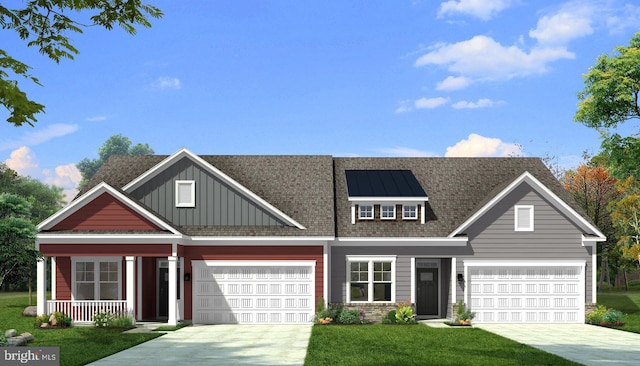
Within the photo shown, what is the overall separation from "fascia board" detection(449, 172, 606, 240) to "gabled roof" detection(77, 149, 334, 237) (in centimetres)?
581

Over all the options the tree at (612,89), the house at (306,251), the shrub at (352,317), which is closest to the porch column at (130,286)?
the house at (306,251)

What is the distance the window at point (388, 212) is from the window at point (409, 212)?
0.44 m

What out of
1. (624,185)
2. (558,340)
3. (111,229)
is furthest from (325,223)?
(624,185)

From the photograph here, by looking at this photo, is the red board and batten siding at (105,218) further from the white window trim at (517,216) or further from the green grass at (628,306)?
the green grass at (628,306)

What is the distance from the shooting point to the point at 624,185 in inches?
1671

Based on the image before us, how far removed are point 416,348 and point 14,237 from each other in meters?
23.2

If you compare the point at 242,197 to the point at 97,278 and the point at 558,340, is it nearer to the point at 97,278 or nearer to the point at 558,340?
the point at 97,278

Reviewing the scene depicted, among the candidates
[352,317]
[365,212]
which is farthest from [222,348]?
[365,212]

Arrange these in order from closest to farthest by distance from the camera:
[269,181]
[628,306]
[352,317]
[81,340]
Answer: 1. [81,340]
2. [352,317]
3. [269,181]
4. [628,306]

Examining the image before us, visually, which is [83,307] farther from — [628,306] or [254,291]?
[628,306]

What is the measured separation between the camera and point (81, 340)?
71.5 feet

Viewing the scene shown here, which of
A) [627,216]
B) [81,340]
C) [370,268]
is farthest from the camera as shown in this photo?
[627,216]

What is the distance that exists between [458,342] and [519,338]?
2692 mm

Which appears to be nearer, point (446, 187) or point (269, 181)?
point (269, 181)
